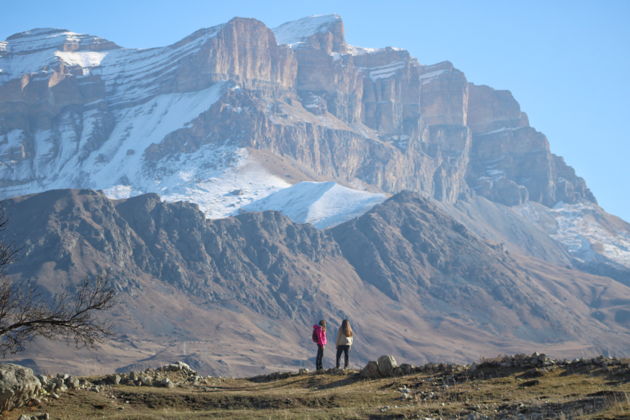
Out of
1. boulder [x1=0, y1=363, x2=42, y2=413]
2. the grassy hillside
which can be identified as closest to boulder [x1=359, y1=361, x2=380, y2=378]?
the grassy hillside

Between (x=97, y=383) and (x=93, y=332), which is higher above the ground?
(x=93, y=332)

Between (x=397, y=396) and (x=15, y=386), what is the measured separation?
14442 mm

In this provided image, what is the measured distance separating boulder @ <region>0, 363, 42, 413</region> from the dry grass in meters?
0.40

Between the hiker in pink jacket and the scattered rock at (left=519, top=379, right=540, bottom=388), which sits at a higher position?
the scattered rock at (left=519, top=379, right=540, bottom=388)

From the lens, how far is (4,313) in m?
34.8

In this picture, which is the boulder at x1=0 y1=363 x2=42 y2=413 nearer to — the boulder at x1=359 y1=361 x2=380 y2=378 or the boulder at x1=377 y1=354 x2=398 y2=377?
the boulder at x1=359 y1=361 x2=380 y2=378

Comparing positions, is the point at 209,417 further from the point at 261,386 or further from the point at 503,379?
the point at 503,379

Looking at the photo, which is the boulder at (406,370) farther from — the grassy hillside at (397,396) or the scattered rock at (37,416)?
the scattered rock at (37,416)

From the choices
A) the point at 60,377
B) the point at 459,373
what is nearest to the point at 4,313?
the point at 60,377

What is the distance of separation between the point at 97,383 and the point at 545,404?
18.9m

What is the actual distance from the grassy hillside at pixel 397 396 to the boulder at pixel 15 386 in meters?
0.40

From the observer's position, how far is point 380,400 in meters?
36.2

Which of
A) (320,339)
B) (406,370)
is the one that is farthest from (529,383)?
(320,339)

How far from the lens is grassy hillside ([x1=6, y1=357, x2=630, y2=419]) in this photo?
3228 cm
